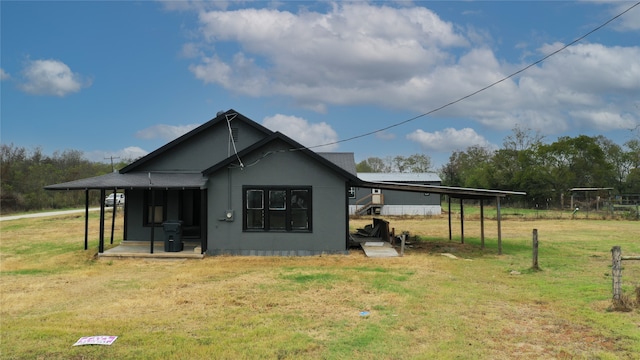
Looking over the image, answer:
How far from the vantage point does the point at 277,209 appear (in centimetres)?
1452

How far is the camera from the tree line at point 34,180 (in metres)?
38.6

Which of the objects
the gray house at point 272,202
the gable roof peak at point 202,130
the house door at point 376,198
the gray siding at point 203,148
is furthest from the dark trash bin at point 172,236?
the house door at point 376,198

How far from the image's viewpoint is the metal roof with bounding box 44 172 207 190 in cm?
1374

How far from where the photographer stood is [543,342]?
20.1 feet

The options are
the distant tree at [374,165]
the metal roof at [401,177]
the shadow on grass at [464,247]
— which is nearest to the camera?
the shadow on grass at [464,247]

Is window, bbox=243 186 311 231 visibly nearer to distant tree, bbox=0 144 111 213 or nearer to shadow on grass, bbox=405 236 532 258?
shadow on grass, bbox=405 236 532 258

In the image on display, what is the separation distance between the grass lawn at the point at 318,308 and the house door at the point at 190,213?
2728 millimetres

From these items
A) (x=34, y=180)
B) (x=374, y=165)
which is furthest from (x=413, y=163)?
(x=34, y=180)

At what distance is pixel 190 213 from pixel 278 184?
4.13 m

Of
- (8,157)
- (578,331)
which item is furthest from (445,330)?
(8,157)

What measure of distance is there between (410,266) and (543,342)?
257 inches

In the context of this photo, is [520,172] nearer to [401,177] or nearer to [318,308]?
[401,177]

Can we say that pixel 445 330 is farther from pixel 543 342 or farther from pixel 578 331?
pixel 578 331

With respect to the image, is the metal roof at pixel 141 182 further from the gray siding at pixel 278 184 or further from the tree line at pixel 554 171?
the tree line at pixel 554 171
